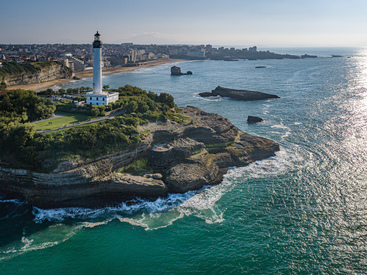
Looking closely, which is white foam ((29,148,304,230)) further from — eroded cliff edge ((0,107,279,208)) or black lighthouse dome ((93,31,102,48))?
black lighthouse dome ((93,31,102,48))

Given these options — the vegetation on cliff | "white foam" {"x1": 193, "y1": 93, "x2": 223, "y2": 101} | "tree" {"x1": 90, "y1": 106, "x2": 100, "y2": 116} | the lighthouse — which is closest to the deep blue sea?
the vegetation on cliff

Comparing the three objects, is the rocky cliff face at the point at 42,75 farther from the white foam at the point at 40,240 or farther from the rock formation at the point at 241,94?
the white foam at the point at 40,240

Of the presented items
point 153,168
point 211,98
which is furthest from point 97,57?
point 211,98

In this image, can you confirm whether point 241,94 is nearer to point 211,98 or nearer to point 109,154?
point 211,98

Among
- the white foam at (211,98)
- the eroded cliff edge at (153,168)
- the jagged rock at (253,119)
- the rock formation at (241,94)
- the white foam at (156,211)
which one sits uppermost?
the rock formation at (241,94)

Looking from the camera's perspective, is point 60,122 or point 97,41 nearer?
point 60,122

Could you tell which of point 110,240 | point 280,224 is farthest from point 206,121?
point 110,240

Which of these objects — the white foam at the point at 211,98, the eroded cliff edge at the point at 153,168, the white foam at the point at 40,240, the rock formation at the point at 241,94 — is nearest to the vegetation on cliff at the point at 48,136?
the eroded cliff edge at the point at 153,168
